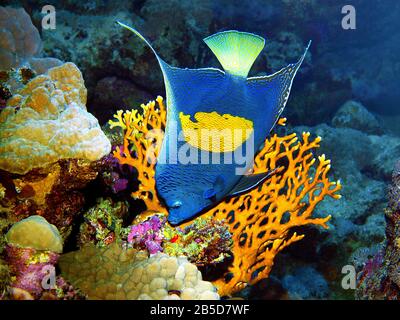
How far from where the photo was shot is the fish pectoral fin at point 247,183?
8.63 ft

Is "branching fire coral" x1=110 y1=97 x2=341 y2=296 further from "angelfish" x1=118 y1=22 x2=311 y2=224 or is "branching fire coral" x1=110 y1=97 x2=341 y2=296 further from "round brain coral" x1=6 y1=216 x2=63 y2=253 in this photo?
"round brain coral" x1=6 y1=216 x2=63 y2=253

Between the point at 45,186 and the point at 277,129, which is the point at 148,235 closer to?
the point at 45,186

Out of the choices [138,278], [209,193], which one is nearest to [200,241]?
[209,193]

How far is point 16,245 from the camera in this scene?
6.88 feet

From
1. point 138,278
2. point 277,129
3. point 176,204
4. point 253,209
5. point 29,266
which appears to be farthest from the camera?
point 277,129

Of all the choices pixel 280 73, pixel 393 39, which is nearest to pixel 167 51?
pixel 280 73

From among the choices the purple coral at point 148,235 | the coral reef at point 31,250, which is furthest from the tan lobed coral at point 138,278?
the coral reef at point 31,250

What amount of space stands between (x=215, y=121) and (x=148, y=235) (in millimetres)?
1106

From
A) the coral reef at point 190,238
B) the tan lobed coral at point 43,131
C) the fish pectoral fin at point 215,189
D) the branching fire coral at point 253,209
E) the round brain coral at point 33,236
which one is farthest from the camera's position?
the branching fire coral at point 253,209

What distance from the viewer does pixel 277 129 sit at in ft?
26.4

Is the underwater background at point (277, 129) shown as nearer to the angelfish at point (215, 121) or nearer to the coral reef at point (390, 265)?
the coral reef at point (390, 265)

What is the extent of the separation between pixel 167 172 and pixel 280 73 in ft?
4.39

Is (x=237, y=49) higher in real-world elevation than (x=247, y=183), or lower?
higher

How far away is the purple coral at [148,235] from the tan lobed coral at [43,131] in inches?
29.2
